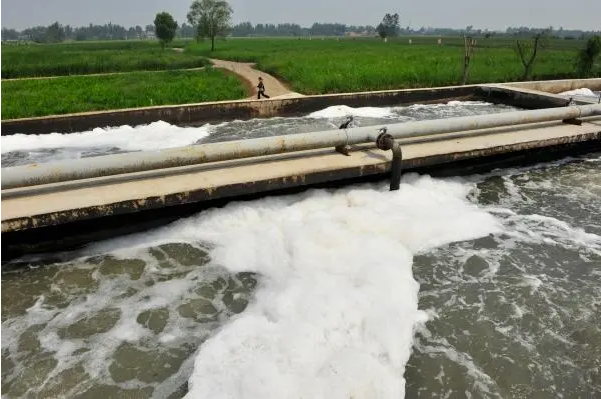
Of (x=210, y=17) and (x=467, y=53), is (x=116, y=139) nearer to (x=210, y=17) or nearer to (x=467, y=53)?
(x=467, y=53)

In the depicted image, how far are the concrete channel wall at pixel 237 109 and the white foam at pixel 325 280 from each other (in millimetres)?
5231

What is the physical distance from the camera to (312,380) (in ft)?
10.1

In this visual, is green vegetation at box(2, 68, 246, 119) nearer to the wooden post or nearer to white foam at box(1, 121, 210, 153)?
white foam at box(1, 121, 210, 153)

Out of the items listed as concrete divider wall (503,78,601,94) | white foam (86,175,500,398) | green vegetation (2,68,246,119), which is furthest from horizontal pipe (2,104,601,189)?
concrete divider wall (503,78,601,94)

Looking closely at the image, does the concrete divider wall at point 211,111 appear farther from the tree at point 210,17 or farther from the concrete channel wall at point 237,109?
the tree at point 210,17

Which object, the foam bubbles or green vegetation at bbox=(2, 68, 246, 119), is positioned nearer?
the foam bubbles

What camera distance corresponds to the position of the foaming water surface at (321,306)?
3.21 metres

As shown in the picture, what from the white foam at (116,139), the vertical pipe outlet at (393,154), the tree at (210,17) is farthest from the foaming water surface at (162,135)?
the tree at (210,17)

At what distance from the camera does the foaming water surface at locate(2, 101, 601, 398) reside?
10.5ft

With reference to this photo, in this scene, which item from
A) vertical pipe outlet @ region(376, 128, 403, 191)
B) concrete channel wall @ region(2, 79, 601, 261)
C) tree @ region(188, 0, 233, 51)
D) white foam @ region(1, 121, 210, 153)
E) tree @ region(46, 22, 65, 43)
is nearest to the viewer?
concrete channel wall @ region(2, 79, 601, 261)

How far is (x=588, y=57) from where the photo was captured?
17297 millimetres

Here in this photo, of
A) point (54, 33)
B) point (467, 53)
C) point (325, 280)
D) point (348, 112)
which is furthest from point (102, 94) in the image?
point (54, 33)

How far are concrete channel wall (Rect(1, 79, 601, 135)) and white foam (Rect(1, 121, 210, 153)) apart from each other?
7.8 inches

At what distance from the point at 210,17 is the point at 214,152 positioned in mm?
40159
